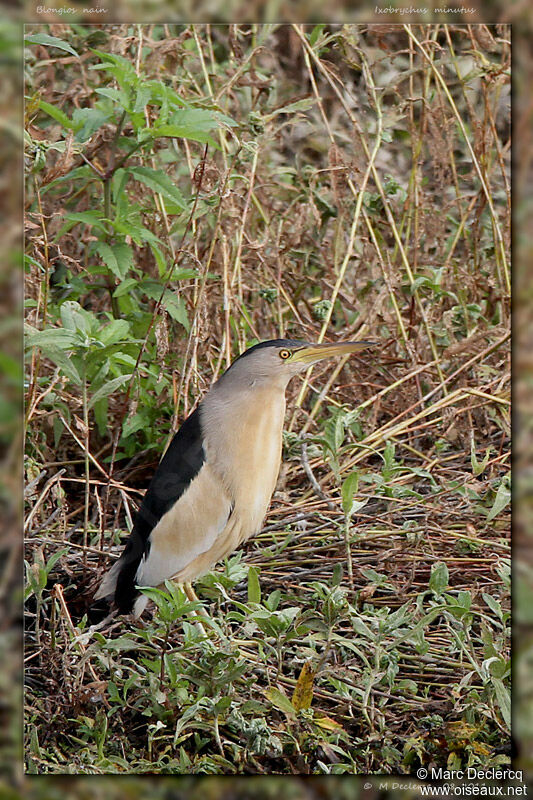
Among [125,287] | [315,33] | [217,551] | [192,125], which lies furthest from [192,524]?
[315,33]

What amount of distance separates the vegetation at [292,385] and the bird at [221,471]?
0.03 m

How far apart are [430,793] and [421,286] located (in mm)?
712

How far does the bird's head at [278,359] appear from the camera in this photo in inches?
54.9

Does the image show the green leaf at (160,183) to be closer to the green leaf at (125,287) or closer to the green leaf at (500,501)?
the green leaf at (125,287)

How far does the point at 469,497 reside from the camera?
1445 mm

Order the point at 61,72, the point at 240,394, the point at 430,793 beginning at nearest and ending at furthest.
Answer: the point at 430,793
the point at 240,394
the point at 61,72

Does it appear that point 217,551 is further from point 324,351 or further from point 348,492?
point 324,351

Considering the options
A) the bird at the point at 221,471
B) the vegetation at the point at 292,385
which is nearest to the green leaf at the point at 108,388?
the vegetation at the point at 292,385

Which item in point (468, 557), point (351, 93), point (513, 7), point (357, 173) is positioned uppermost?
point (513, 7)

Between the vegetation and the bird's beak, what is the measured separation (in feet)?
0.15

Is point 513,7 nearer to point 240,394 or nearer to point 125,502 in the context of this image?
point 240,394

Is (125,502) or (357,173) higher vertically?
(357,173)

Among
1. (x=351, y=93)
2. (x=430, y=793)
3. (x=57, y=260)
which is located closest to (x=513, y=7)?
(x=351, y=93)

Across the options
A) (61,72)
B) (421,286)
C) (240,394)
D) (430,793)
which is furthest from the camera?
(61,72)
